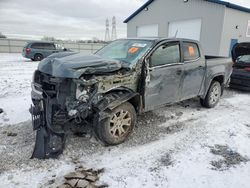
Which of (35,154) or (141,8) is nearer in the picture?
(35,154)

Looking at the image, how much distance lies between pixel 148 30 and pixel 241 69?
12.4m

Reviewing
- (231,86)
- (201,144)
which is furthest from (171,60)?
(231,86)

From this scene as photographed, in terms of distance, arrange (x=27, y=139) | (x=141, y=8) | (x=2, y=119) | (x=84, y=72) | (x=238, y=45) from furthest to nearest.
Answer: (x=141, y=8), (x=238, y=45), (x=2, y=119), (x=27, y=139), (x=84, y=72)

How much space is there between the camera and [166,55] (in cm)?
445

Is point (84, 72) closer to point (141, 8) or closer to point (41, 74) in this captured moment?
point (41, 74)

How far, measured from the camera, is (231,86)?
838 centimetres

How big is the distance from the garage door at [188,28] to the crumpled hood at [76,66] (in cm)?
1272

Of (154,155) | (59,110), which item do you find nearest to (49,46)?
(59,110)

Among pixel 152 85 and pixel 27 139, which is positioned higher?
pixel 152 85

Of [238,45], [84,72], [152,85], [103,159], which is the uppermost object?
[238,45]

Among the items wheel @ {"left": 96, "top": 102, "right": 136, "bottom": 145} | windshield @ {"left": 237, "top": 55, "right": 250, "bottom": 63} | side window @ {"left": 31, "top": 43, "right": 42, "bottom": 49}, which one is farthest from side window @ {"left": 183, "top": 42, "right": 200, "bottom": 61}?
side window @ {"left": 31, "top": 43, "right": 42, "bottom": 49}

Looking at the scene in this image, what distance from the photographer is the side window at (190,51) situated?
489 centimetres

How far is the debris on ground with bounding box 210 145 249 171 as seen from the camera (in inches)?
130

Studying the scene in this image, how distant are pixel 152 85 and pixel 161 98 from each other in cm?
45
